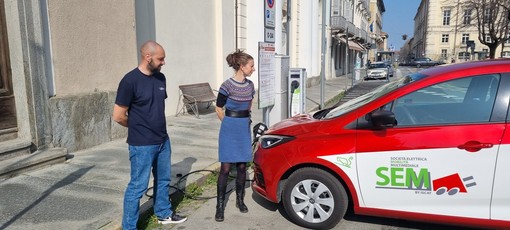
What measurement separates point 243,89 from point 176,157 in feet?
9.14

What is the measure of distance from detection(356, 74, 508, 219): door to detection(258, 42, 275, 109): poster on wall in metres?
2.88

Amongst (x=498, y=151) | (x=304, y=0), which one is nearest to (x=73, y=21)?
(x=498, y=151)

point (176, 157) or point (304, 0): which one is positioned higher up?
point (304, 0)

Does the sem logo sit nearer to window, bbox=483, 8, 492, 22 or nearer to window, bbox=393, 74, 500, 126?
window, bbox=393, 74, 500, 126

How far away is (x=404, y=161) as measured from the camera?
11.0 feet

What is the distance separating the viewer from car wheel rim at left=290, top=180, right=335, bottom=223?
3708 mm

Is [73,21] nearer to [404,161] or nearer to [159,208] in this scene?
[159,208]

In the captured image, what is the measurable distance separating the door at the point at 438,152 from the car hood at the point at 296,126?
533 mm

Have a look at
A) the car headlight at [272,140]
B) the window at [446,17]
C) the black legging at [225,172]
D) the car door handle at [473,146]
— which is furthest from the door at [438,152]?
the window at [446,17]

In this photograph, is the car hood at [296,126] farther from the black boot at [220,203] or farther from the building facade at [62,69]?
the building facade at [62,69]

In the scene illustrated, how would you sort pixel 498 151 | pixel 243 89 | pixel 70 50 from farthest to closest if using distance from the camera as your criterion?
pixel 70 50 → pixel 243 89 → pixel 498 151

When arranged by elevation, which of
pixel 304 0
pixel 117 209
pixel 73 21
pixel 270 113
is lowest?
pixel 117 209

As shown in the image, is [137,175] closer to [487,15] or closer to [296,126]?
[296,126]

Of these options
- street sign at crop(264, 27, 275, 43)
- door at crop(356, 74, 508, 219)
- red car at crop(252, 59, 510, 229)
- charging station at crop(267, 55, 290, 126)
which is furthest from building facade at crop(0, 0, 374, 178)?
door at crop(356, 74, 508, 219)
